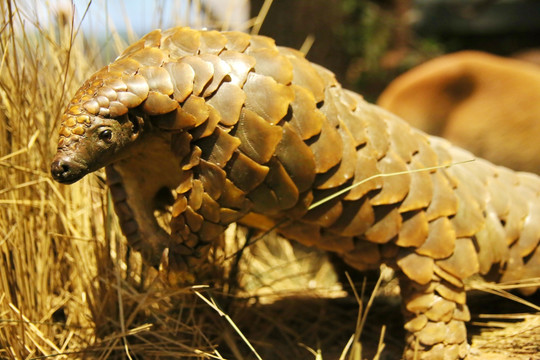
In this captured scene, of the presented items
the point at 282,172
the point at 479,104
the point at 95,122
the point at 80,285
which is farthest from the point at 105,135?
the point at 479,104

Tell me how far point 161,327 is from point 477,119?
2822 millimetres

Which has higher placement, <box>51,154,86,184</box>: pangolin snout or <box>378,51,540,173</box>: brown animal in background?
<box>51,154,86,184</box>: pangolin snout

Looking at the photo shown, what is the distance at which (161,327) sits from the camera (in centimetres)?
158

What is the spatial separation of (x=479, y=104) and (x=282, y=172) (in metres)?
2.89

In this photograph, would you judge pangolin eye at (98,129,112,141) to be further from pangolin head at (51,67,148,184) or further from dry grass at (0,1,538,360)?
dry grass at (0,1,538,360)

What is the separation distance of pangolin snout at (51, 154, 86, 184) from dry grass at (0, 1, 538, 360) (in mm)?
444

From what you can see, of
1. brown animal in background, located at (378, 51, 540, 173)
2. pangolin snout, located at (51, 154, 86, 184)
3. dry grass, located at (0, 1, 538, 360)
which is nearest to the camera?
pangolin snout, located at (51, 154, 86, 184)

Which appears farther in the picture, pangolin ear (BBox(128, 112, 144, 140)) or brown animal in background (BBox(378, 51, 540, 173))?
brown animal in background (BBox(378, 51, 540, 173))

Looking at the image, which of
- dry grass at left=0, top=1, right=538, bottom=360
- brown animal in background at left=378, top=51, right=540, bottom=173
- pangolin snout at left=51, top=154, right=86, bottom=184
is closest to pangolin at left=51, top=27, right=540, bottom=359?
pangolin snout at left=51, top=154, right=86, bottom=184

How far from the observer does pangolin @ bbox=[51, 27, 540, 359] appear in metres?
1.14

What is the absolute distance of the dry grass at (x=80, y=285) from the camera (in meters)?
1.53

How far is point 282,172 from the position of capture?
1.21 metres

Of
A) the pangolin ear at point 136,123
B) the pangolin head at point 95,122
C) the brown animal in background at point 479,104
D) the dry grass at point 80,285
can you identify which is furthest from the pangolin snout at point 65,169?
the brown animal in background at point 479,104

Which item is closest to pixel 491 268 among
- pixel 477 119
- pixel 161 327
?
pixel 161 327
